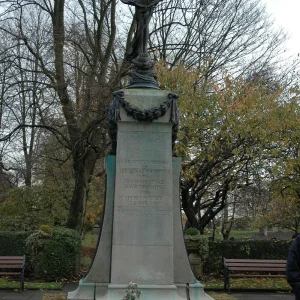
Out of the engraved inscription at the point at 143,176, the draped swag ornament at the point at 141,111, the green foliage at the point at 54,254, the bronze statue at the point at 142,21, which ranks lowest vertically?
the green foliage at the point at 54,254

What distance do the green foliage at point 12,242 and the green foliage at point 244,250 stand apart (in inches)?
263

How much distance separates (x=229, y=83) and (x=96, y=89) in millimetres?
5144

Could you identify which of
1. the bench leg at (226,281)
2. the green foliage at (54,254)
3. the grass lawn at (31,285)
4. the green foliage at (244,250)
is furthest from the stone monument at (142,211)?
the green foliage at (244,250)

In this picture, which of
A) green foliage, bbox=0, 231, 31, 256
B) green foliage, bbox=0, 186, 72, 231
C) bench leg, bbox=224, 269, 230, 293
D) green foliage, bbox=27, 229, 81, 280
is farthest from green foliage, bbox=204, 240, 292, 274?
green foliage, bbox=0, 186, 72, 231

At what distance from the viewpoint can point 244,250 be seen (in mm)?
18875

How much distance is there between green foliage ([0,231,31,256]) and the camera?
1728 centimetres

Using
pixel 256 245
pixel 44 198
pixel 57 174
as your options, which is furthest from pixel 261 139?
pixel 57 174

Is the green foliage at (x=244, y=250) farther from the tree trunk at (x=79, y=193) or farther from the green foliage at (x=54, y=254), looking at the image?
the tree trunk at (x=79, y=193)

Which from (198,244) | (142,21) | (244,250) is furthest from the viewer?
(244,250)

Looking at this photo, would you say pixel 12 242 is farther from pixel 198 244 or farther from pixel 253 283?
pixel 253 283

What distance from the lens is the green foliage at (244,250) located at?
60.7 feet

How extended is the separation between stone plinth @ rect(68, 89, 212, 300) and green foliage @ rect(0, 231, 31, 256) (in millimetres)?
8518

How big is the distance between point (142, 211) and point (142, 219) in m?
0.14

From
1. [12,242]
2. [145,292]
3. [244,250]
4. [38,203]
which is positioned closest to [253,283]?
[244,250]
